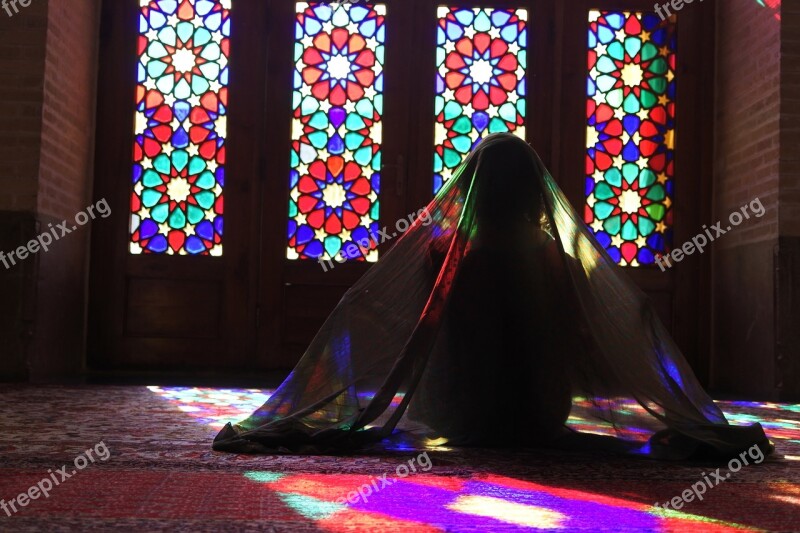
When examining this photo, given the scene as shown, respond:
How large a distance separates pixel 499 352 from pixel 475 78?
11.1 feet

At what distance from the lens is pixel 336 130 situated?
19.2ft

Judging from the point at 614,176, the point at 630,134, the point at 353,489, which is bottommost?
the point at 353,489

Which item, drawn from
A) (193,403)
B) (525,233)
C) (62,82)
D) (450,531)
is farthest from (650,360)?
(62,82)

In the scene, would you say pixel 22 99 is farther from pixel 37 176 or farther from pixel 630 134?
pixel 630 134

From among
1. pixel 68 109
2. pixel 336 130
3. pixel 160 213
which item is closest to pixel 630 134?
pixel 336 130

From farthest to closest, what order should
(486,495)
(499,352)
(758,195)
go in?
(758,195) < (499,352) < (486,495)

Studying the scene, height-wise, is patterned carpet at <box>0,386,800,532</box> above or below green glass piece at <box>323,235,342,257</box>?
below

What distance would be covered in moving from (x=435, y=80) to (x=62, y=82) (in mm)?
2443

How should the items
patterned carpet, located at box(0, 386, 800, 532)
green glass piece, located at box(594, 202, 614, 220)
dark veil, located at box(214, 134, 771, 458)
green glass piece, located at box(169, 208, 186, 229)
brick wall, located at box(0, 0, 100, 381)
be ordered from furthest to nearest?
green glass piece, located at box(594, 202, 614, 220), green glass piece, located at box(169, 208, 186, 229), brick wall, located at box(0, 0, 100, 381), dark veil, located at box(214, 134, 771, 458), patterned carpet, located at box(0, 386, 800, 532)

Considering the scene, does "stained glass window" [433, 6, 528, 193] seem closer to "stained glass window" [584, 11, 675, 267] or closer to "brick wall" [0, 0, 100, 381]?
"stained glass window" [584, 11, 675, 267]

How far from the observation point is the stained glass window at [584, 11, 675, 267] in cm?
588

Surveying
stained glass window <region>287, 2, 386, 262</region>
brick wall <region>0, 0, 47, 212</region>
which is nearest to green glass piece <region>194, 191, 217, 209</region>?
stained glass window <region>287, 2, 386, 262</region>

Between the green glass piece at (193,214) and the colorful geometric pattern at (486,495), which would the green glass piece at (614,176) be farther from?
the colorful geometric pattern at (486,495)

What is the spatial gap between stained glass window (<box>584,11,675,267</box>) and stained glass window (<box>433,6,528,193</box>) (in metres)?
0.54
